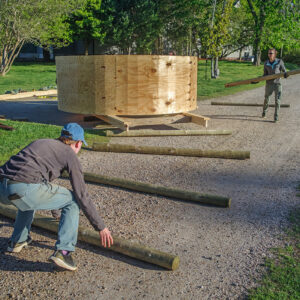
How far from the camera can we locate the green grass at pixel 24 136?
26.7 ft

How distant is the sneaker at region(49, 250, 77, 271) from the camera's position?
11.8 feet

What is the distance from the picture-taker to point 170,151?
8.05 m

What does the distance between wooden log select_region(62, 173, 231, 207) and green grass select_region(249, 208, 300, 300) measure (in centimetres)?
118

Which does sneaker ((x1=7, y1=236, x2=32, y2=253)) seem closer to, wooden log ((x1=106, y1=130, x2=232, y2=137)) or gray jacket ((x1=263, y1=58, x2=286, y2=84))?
wooden log ((x1=106, y1=130, x2=232, y2=137))

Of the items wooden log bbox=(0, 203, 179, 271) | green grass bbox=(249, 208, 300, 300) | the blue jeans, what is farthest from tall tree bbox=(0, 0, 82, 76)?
green grass bbox=(249, 208, 300, 300)

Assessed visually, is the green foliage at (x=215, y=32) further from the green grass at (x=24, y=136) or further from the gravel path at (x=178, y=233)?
the gravel path at (x=178, y=233)

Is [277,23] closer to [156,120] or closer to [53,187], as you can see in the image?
[156,120]

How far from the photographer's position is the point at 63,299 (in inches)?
132

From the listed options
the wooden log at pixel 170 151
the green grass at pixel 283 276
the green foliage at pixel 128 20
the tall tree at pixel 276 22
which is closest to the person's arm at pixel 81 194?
the green grass at pixel 283 276

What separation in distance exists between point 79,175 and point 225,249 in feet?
6.24

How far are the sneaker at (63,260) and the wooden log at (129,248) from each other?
464 mm

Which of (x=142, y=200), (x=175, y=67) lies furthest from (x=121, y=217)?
(x=175, y=67)

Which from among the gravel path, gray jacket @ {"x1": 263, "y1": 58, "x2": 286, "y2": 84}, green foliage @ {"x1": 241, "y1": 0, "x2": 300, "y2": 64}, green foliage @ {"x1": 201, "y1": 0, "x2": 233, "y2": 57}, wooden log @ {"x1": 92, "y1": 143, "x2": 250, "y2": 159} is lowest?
the gravel path

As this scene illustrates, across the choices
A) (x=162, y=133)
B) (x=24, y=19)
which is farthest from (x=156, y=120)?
(x=24, y=19)
